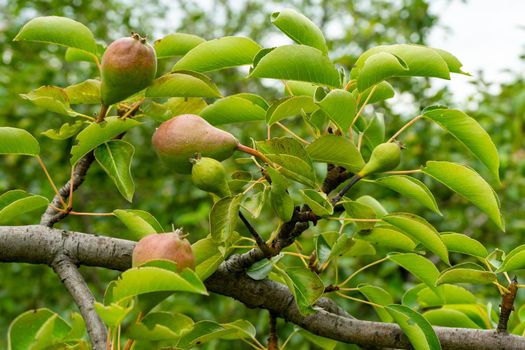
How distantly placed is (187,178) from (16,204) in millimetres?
2764

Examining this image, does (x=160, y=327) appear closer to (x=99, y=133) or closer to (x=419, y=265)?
(x=99, y=133)

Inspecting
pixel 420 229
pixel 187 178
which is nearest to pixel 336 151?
pixel 420 229

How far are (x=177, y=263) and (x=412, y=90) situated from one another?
123 inches

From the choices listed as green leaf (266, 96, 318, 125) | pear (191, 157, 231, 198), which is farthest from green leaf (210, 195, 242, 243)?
green leaf (266, 96, 318, 125)

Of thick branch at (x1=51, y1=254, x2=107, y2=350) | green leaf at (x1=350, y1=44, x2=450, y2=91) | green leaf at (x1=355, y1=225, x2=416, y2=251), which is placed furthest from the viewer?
green leaf at (x1=355, y1=225, x2=416, y2=251)

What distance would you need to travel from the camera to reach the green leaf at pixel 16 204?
92 centimetres

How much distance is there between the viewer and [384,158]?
35.7 inches

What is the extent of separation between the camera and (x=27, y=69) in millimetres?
3590

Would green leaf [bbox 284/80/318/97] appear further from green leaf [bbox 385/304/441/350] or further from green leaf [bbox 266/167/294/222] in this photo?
green leaf [bbox 385/304/441/350]

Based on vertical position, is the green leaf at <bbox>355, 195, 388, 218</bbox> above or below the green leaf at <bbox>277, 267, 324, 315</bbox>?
above

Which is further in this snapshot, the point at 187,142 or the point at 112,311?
the point at 187,142

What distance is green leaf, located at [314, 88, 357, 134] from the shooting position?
83cm

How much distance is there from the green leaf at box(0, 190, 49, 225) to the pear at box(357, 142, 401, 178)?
1.51 feet

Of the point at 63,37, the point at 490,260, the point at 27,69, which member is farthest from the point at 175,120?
the point at 27,69
